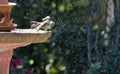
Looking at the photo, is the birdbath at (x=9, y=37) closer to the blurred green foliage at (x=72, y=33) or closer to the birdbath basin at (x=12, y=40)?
the birdbath basin at (x=12, y=40)

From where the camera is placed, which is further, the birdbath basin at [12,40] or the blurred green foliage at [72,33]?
the blurred green foliage at [72,33]

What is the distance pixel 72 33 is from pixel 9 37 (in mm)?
2564

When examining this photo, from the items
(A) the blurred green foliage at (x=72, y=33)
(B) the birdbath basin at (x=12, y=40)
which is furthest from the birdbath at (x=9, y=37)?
(A) the blurred green foliage at (x=72, y=33)

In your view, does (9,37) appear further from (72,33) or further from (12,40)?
(72,33)

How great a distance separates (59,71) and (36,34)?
122 inches

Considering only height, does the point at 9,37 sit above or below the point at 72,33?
above

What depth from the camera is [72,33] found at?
6012 millimetres

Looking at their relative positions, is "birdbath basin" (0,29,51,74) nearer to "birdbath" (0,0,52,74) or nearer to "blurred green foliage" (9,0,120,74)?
"birdbath" (0,0,52,74)

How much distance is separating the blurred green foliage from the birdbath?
212 centimetres

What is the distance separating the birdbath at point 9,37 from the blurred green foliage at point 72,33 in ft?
6.96

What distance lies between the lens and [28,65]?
257 inches

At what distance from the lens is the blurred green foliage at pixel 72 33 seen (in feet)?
19.6

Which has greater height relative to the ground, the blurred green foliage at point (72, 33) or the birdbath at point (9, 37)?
the birdbath at point (9, 37)

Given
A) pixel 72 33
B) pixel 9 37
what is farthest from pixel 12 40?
pixel 72 33
